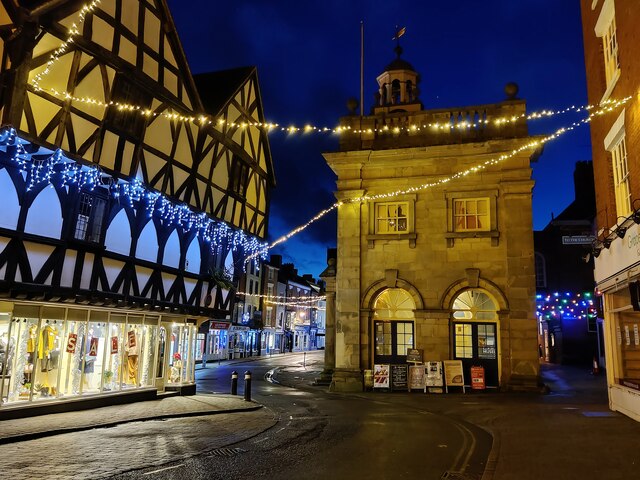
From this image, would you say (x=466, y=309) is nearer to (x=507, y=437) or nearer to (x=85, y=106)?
(x=507, y=437)

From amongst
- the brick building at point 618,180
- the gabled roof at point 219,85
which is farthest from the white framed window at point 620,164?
the gabled roof at point 219,85

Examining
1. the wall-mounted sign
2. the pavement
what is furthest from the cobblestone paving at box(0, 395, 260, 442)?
the wall-mounted sign

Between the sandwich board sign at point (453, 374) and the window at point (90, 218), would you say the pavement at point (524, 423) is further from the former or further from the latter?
the window at point (90, 218)

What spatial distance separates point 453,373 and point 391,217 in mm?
6412

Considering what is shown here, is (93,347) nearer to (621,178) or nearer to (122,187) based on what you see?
(122,187)

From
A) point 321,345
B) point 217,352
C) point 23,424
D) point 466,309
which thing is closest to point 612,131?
point 466,309

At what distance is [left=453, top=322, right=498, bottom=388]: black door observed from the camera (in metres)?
19.0

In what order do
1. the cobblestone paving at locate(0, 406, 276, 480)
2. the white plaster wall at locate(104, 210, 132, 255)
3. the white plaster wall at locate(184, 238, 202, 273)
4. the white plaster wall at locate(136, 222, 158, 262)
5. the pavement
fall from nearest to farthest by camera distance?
the pavement
the cobblestone paving at locate(0, 406, 276, 480)
the white plaster wall at locate(104, 210, 132, 255)
the white plaster wall at locate(136, 222, 158, 262)
the white plaster wall at locate(184, 238, 202, 273)

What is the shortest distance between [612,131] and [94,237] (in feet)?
43.6

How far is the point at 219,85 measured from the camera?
21.4 m

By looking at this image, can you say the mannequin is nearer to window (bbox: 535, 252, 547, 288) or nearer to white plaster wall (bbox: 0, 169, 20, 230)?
white plaster wall (bbox: 0, 169, 20, 230)

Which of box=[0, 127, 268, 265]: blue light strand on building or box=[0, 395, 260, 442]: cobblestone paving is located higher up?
box=[0, 127, 268, 265]: blue light strand on building

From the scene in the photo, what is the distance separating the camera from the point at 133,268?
15414mm

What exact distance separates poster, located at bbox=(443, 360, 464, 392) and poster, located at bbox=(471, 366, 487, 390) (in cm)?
39
